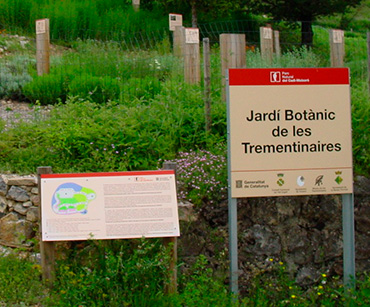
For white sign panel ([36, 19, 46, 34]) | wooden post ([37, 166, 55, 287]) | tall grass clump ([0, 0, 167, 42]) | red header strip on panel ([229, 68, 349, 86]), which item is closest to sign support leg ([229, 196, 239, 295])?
red header strip on panel ([229, 68, 349, 86])

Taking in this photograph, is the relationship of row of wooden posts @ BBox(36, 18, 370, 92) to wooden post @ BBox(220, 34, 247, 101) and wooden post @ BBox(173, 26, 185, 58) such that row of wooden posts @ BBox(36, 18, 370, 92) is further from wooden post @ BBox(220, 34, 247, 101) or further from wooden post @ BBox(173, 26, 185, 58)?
wooden post @ BBox(173, 26, 185, 58)

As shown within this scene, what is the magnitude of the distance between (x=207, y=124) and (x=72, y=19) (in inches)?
406

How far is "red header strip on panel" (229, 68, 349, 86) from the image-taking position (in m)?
5.41

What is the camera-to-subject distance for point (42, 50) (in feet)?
33.2

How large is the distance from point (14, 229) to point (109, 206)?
1.41m

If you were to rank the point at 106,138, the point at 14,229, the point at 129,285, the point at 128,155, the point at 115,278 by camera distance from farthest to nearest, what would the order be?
the point at 106,138
the point at 128,155
the point at 14,229
the point at 129,285
the point at 115,278

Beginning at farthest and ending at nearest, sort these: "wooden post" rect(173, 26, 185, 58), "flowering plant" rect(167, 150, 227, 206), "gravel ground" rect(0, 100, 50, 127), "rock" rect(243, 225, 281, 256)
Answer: "wooden post" rect(173, 26, 185, 58), "gravel ground" rect(0, 100, 50, 127), "flowering plant" rect(167, 150, 227, 206), "rock" rect(243, 225, 281, 256)

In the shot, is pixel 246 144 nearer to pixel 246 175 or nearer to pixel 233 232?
pixel 246 175

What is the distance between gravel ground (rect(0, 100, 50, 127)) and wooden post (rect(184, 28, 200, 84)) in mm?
2245

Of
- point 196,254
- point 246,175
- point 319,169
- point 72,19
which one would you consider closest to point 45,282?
point 196,254

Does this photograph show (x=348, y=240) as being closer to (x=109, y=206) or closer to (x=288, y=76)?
(x=288, y=76)

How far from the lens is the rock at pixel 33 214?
6.03m

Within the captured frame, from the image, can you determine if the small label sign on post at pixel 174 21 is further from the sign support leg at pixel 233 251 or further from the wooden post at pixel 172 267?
the wooden post at pixel 172 267

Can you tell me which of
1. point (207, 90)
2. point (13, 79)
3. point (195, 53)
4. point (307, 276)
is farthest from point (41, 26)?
point (307, 276)
